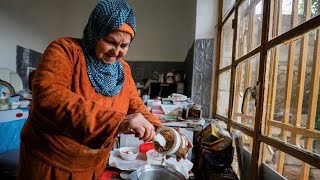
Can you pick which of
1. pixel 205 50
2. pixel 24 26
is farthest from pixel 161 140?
pixel 24 26

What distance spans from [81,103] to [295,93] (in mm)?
854

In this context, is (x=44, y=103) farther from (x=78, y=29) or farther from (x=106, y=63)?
(x=78, y=29)

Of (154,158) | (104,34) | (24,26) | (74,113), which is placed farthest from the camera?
(24,26)

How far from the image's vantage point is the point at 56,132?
2.66ft

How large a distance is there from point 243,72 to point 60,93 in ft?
4.51

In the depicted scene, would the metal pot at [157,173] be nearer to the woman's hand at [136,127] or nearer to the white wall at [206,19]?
the woman's hand at [136,127]

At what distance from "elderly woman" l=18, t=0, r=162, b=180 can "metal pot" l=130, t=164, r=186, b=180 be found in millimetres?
183

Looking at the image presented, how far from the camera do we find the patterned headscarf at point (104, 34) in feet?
2.53

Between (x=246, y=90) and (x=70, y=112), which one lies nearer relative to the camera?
(x=70, y=112)

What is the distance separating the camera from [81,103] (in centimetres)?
61

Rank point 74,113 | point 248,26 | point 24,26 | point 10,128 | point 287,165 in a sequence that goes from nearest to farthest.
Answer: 1. point 74,113
2. point 287,165
3. point 248,26
4. point 10,128
5. point 24,26

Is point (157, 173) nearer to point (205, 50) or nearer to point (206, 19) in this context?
point (205, 50)

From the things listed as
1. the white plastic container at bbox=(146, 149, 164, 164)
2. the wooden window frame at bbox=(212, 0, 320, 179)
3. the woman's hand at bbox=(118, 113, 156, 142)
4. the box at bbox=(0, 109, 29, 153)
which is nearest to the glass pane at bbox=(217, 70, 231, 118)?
the wooden window frame at bbox=(212, 0, 320, 179)

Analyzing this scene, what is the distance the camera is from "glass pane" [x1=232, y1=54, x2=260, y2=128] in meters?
1.26
